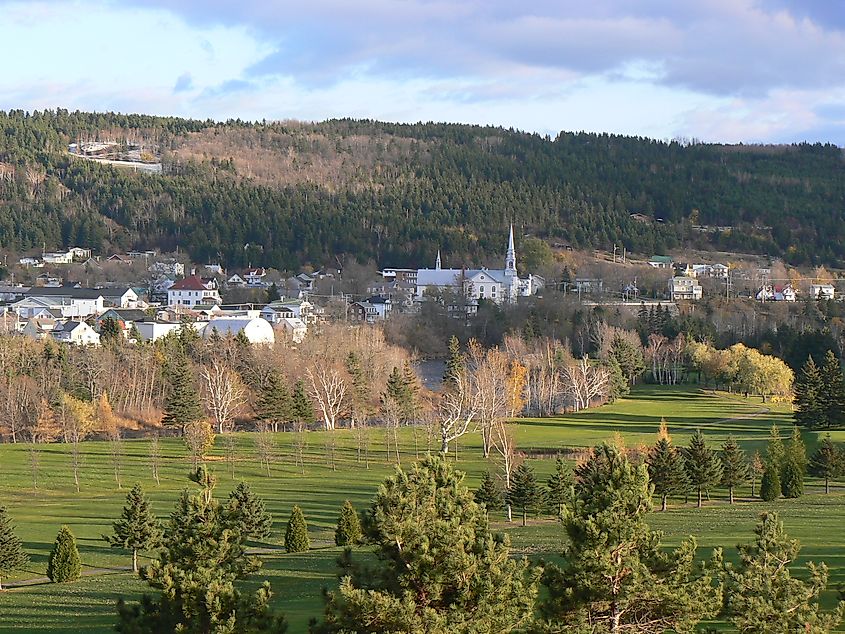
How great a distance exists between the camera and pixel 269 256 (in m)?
145

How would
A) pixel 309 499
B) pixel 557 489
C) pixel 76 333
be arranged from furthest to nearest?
pixel 76 333 < pixel 309 499 < pixel 557 489

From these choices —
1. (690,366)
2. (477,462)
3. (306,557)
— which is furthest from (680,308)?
(306,557)

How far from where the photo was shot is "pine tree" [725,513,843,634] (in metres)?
14.8

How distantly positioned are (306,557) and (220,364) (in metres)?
34.6

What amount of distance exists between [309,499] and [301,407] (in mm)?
15438

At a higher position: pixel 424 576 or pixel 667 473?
pixel 424 576

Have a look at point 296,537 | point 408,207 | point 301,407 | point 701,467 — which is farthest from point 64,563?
point 408,207

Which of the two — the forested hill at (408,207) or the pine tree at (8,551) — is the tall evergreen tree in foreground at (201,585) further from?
the forested hill at (408,207)

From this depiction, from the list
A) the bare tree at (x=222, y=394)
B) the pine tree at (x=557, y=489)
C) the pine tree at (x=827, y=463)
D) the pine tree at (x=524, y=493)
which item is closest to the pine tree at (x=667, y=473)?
the pine tree at (x=557, y=489)

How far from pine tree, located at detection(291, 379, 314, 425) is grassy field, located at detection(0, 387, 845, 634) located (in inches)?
53.4

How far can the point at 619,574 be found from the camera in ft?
47.8

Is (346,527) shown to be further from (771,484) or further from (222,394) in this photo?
(222,394)

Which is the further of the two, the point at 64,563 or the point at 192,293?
the point at 192,293

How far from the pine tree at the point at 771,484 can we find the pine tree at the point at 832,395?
14.3 m
